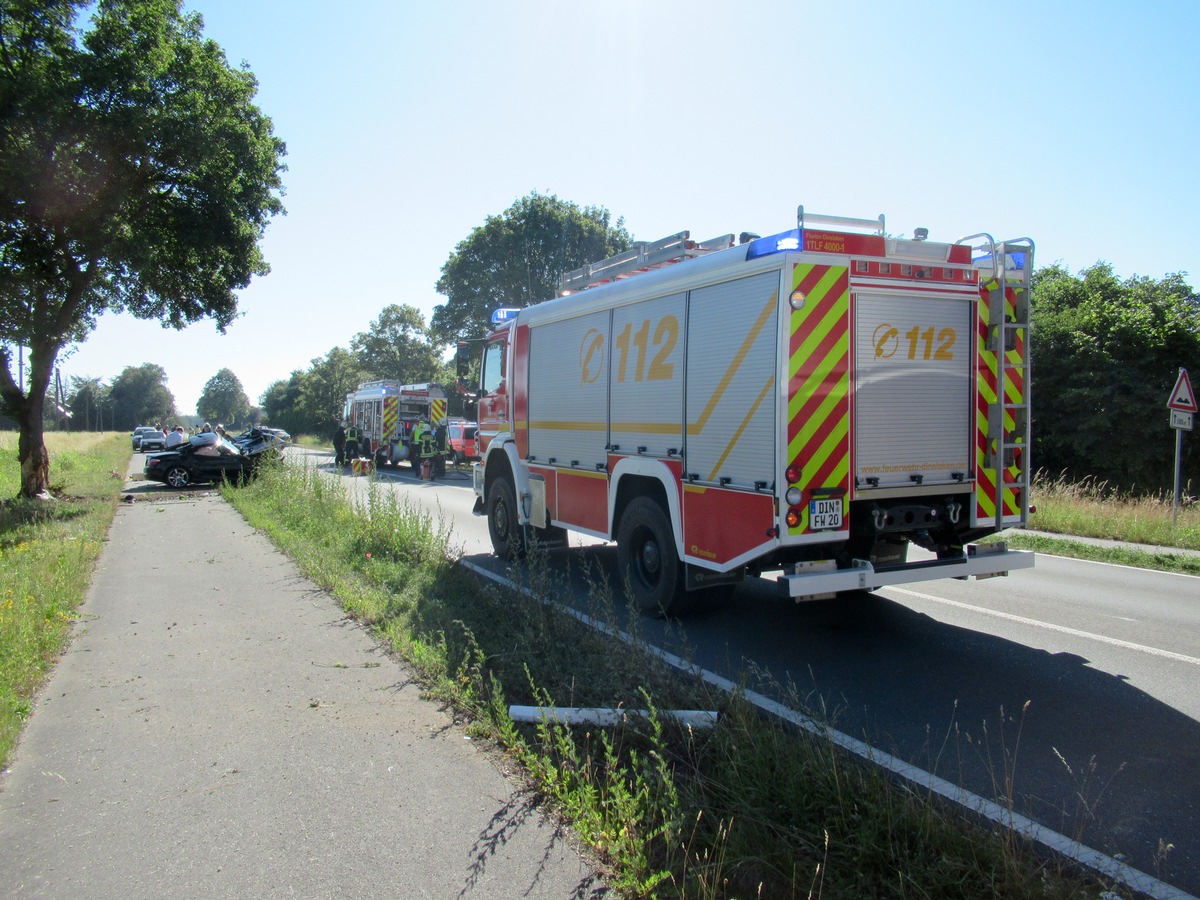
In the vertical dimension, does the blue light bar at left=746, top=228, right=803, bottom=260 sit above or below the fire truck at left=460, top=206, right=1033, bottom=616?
above

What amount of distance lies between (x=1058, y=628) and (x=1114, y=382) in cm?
1784

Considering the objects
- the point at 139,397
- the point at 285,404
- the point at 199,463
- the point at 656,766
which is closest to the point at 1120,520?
the point at 656,766

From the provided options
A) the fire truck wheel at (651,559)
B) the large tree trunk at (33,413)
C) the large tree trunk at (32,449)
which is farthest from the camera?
the large tree trunk at (32,449)

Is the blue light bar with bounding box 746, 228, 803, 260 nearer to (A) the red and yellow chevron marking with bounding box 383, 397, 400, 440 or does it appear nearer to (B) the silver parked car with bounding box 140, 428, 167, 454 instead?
(A) the red and yellow chevron marking with bounding box 383, 397, 400, 440

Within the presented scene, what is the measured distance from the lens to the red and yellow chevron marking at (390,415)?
34375 millimetres

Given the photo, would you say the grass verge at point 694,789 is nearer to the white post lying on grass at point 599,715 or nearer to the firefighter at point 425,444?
the white post lying on grass at point 599,715

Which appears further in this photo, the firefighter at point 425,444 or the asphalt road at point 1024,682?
the firefighter at point 425,444

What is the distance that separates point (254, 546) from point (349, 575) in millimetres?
3516

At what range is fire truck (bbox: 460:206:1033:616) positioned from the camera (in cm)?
600

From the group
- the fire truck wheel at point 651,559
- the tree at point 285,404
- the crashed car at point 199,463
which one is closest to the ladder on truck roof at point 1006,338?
the fire truck wheel at point 651,559

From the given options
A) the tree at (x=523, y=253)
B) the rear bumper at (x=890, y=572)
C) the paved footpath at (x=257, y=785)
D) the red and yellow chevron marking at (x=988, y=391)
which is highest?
the tree at (x=523, y=253)

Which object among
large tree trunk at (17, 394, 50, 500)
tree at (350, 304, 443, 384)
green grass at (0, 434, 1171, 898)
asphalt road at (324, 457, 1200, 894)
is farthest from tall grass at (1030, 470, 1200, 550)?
tree at (350, 304, 443, 384)

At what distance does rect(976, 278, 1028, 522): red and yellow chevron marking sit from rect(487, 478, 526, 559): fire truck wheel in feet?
17.2

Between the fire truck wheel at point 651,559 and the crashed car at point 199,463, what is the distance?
55.4 ft
